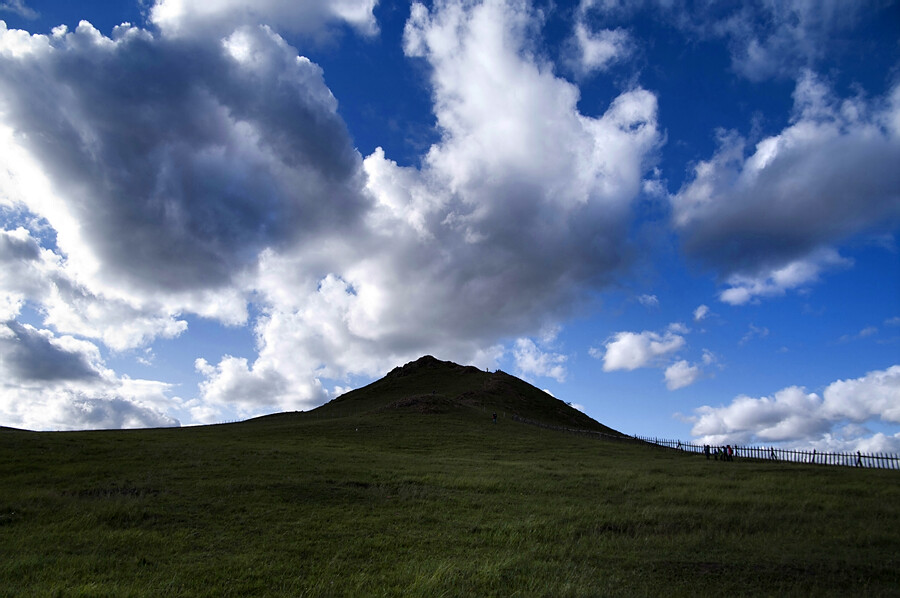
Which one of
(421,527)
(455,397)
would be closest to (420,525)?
(421,527)

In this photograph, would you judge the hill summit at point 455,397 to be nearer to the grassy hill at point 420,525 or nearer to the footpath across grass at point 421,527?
the grassy hill at point 420,525

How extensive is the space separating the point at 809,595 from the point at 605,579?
16.7 ft

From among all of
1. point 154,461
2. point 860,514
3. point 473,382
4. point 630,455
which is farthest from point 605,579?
point 473,382

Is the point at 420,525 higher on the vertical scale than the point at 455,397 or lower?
lower

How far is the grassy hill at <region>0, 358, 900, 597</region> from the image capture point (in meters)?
13.0

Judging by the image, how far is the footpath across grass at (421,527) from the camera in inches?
510

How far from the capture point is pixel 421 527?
61.4 ft

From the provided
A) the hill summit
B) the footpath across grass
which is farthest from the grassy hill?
the hill summit

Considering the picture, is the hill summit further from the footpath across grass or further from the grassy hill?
the footpath across grass

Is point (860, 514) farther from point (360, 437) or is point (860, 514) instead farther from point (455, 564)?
point (360, 437)

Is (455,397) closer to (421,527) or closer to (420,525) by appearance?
(420,525)

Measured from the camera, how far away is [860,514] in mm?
21344

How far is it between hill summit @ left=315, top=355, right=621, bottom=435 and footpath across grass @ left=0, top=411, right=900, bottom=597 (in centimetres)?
4172

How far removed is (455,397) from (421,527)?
72948 mm
